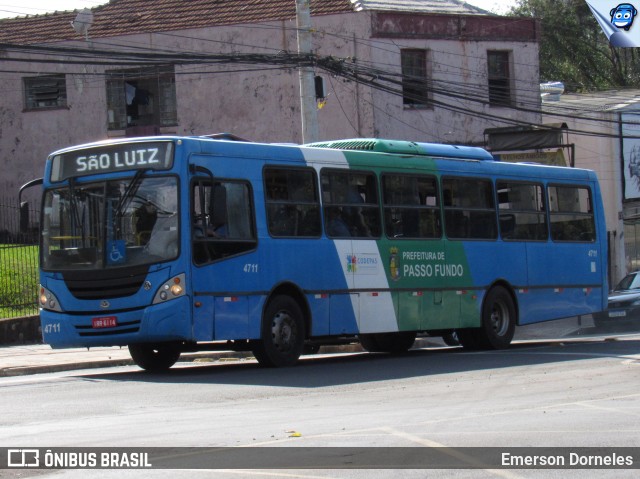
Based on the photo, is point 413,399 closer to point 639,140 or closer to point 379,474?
point 379,474

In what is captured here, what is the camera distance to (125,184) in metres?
14.6

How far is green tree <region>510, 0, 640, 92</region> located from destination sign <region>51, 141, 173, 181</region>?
162ft

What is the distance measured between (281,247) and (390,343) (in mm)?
5113

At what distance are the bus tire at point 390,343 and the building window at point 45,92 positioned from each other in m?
19.6

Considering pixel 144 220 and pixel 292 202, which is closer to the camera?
pixel 144 220

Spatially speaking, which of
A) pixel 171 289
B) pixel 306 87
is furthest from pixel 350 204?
pixel 306 87

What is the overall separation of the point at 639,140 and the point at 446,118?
10.5 metres

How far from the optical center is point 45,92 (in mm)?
36625

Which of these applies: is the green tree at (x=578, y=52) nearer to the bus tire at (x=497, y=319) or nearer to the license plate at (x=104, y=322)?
the bus tire at (x=497, y=319)

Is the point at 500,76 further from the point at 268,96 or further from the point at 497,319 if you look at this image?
the point at 497,319

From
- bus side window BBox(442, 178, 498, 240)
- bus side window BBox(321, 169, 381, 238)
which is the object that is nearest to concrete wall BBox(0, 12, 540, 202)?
bus side window BBox(442, 178, 498, 240)

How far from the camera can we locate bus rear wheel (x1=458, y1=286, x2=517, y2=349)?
63.5ft

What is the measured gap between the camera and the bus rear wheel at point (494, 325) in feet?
63.5

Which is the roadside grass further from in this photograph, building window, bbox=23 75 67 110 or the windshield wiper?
building window, bbox=23 75 67 110
